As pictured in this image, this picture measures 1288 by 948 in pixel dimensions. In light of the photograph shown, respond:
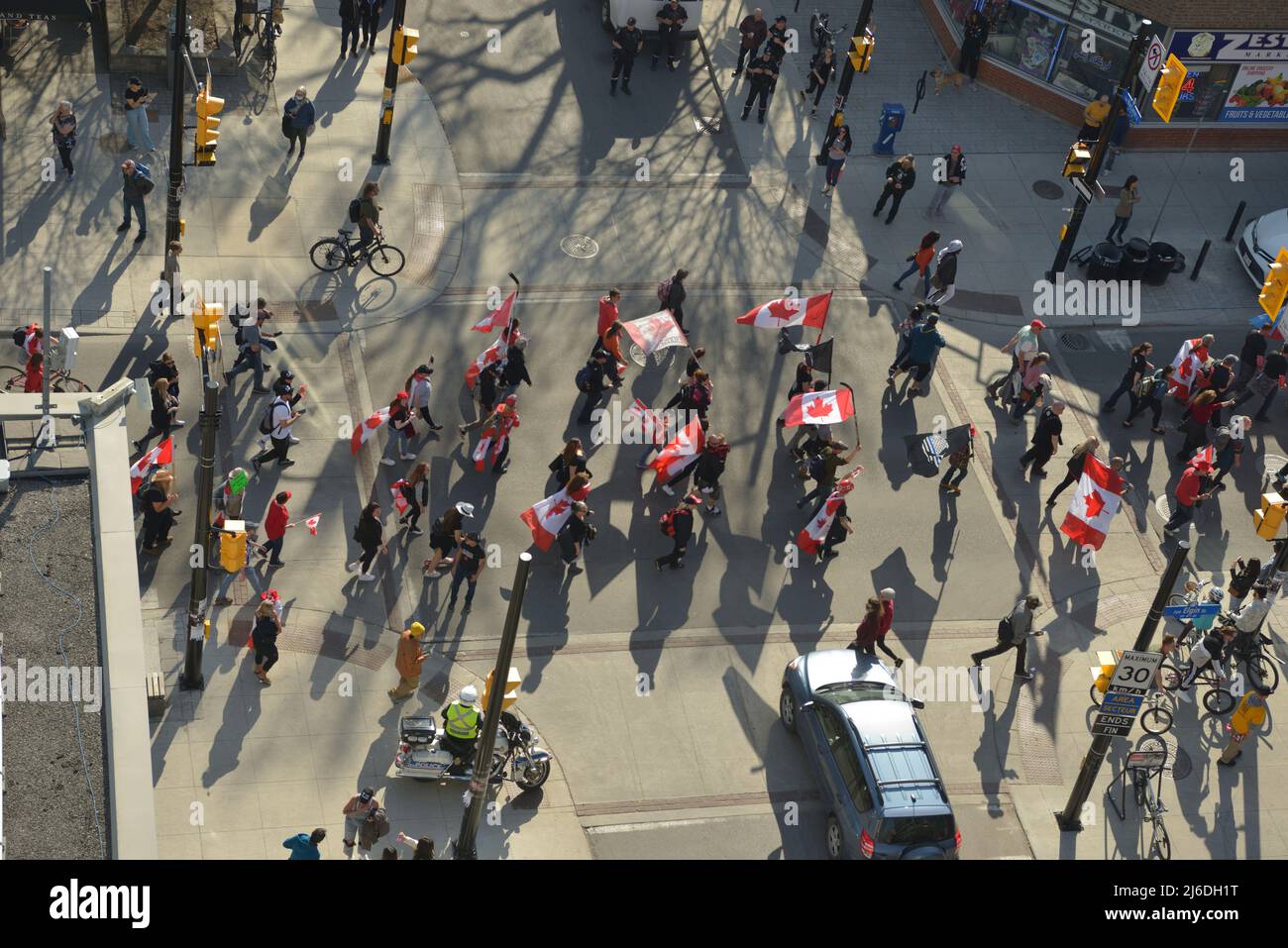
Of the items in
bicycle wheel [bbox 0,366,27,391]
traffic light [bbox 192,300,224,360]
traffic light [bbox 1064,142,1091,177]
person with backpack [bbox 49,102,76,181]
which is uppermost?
traffic light [bbox 1064,142,1091,177]

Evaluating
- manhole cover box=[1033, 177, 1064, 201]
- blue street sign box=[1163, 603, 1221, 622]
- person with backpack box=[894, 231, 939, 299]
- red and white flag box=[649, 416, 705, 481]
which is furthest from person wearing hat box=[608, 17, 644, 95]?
blue street sign box=[1163, 603, 1221, 622]

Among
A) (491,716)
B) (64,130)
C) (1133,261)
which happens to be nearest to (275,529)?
(491,716)

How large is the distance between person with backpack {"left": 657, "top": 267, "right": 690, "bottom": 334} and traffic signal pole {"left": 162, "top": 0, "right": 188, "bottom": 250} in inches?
327

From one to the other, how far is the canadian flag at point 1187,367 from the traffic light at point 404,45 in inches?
579

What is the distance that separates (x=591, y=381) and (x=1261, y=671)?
11355mm

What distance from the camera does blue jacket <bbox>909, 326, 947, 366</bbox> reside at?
91.3 feet

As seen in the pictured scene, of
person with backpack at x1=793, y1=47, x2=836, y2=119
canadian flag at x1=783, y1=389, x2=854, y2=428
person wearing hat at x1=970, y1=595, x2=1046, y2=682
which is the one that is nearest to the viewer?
person wearing hat at x1=970, y1=595, x2=1046, y2=682

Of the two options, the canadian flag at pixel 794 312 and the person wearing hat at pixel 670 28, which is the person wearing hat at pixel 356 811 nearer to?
the canadian flag at pixel 794 312

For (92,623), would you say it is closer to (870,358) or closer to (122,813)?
(122,813)

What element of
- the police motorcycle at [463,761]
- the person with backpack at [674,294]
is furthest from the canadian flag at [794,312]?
the police motorcycle at [463,761]

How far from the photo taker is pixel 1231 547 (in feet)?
88.7

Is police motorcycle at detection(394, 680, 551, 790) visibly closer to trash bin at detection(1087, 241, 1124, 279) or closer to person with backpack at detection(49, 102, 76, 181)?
person with backpack at detection(49, 102, 76, 181)

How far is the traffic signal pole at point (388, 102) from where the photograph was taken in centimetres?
2947

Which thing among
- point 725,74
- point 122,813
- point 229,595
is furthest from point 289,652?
point 725,74
